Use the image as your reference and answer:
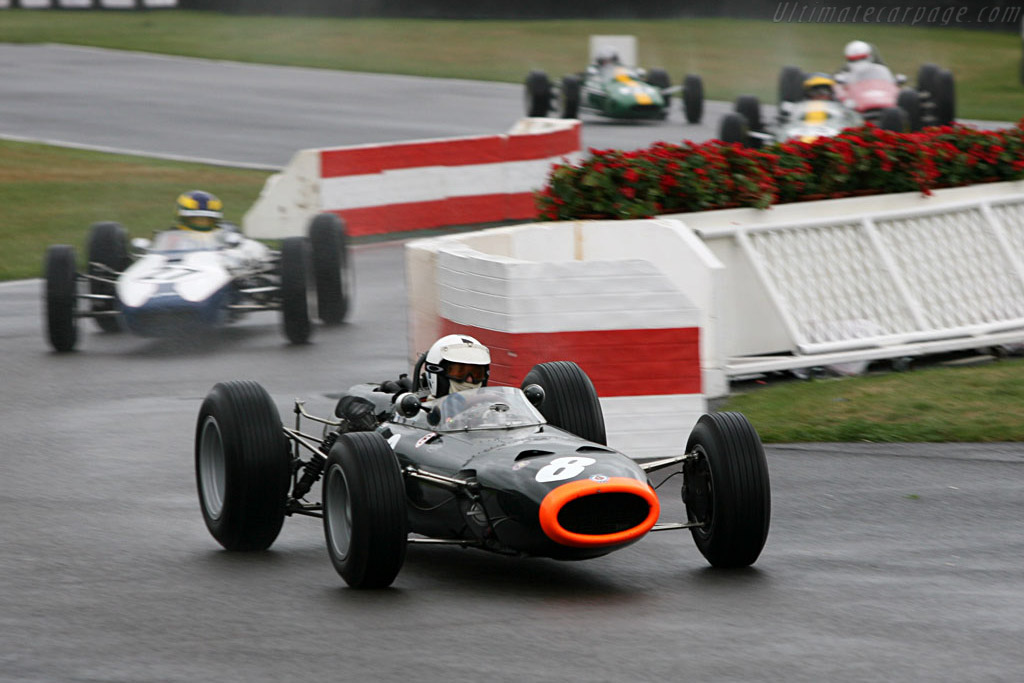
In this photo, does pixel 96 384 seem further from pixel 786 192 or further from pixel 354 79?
pixel 354 79

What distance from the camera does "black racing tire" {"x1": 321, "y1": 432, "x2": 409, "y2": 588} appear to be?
727cm

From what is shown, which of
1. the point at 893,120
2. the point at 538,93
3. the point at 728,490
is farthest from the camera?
the point at 538,93

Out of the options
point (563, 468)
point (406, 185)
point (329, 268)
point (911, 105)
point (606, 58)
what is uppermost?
point (606, 58)

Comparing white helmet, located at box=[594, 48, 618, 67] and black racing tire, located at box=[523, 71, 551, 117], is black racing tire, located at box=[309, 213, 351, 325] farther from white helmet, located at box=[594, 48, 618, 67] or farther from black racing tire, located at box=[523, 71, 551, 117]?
white helmet, located at box=[594, 48, 618, 67]

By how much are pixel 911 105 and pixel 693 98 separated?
4989 mm

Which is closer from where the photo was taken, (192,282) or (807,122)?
(192,282)

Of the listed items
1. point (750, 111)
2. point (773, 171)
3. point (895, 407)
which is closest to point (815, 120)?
point (750, 111)

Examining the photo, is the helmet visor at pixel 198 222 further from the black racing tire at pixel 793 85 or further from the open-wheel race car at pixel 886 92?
the black racing tire at pixel 793 85

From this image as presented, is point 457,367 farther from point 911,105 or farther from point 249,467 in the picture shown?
point 911,105

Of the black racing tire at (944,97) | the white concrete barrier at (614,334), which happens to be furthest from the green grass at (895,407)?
the black racing tire at (944,97)

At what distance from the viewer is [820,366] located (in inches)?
484

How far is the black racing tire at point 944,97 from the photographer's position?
29406 mm

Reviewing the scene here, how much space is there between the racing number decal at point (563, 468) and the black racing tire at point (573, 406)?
4.28 feet

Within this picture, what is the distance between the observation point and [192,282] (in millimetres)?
14625
